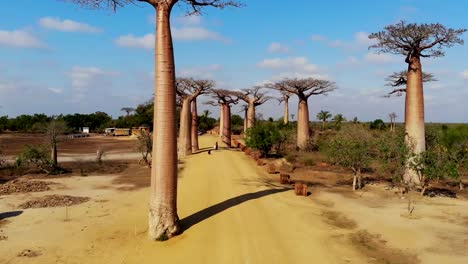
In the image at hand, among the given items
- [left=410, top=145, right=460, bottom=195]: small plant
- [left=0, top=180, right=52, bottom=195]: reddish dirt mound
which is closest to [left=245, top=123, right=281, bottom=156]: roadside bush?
[left=410, top=145, right=460, bottom=195]: small plant

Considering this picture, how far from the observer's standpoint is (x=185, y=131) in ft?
66.1

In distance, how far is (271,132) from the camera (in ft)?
67.1

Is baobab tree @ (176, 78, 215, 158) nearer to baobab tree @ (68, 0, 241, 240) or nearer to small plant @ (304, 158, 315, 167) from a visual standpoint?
small plant @ (304, 158, 315, 167)

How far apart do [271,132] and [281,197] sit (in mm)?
10546

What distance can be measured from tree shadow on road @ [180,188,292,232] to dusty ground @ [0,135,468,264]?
2 centimetres

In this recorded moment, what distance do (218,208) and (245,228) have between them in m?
1.48

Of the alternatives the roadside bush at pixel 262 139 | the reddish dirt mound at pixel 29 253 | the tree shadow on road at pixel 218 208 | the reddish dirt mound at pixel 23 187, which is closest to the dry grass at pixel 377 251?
the tree shadow on road at pixel 218 208

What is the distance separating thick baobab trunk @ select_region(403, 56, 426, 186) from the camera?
11797mm

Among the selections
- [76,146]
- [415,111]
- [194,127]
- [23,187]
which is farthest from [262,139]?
[76,146]

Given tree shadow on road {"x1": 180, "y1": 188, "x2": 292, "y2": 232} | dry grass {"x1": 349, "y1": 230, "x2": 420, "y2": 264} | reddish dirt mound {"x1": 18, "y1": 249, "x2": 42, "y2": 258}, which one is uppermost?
tree shadow on road {"x1": 180, "y1": 188, "x2": 292, "y2": 232}

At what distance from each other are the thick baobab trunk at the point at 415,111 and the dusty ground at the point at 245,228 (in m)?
1.62

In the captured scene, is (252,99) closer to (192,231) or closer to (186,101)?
(186,101)

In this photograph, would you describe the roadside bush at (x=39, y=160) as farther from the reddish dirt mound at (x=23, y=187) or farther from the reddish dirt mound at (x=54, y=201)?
the reddish dirt mound at (x=54, y=201)

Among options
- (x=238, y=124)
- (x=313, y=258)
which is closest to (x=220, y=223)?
(x=313, y=258)
